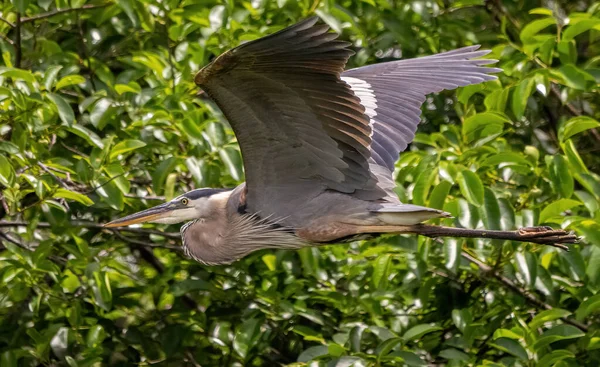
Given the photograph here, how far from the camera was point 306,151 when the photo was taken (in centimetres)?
345

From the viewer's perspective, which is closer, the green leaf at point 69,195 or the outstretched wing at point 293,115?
the outstretched wing at point 293,115

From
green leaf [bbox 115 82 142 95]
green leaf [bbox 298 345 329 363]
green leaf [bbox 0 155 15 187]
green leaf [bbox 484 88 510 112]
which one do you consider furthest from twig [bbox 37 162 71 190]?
green leaf [bbox 484 88 510 112]

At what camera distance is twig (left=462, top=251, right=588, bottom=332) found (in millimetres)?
3793

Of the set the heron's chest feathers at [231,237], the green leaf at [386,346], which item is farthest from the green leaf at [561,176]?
the heron's chest feathers at [231,237]

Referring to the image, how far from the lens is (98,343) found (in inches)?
148

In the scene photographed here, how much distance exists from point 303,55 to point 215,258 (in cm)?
99

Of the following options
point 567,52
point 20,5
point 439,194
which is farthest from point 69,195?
point 567,52

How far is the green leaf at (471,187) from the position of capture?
3447 millimetres

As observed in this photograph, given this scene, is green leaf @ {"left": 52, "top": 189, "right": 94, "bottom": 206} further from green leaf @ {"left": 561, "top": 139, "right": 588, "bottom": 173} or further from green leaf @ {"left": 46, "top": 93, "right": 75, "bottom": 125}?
green leaf @ {"left": 561, "top": 139, "right": 588, "bottom": 173}

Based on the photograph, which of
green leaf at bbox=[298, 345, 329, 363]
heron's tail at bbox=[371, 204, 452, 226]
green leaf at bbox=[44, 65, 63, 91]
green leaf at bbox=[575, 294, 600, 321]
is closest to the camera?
heron's tail at bbox=[371, 204, 452, 226]

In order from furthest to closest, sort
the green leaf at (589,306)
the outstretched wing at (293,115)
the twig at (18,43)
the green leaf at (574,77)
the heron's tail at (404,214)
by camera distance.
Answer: the twig at (18,43) < the green leaf at (574,77) < the green leaf at (589,306) < the heron's tail at (404,214) < the outstretched wing at (293,115)

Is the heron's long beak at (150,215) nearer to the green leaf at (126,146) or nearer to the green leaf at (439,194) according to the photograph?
the green leaf at (126,146)

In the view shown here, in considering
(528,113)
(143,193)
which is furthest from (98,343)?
(528,113)

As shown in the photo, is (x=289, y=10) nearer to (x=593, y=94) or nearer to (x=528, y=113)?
(x=528, y=113)
